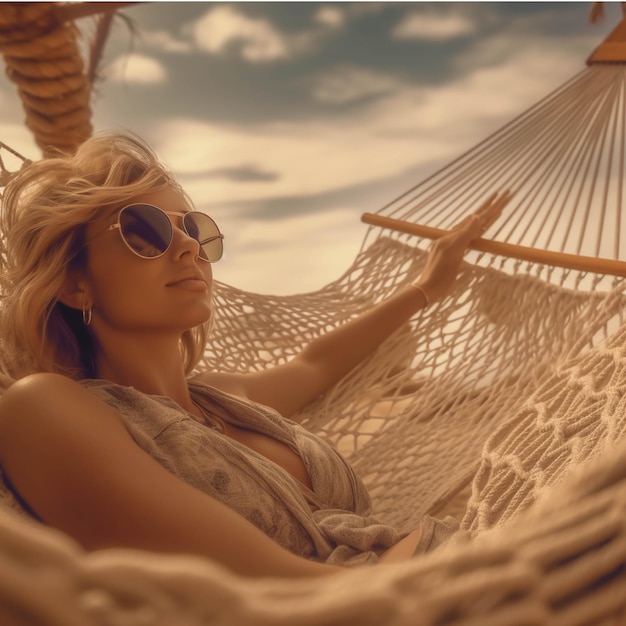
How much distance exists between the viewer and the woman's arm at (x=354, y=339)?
151 cm

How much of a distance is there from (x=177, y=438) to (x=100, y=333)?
25cm

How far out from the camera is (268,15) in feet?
13.6

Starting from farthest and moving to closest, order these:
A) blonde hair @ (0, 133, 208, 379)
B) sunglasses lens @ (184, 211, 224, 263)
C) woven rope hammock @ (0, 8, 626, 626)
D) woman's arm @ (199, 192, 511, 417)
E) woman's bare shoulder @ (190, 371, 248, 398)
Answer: woman's arm @ (199, 192, 511, 417), woman's bare shoulder @ (190, 371, 248, 398), sunglasses lens @ (184, 211, 224, 263), blonde hair @ (0, 133, 208, 379), woven rope hammock @ (0, 8, 626, 626)

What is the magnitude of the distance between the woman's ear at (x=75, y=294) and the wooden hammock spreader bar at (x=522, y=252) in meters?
1.03

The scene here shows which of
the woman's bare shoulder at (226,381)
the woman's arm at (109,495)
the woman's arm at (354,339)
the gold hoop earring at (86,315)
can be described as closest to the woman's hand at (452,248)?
the woman's arm at (354,339)

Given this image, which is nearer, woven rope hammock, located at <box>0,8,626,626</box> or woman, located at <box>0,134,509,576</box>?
woven rope hammock, located at <box>0,8,626,626</box>

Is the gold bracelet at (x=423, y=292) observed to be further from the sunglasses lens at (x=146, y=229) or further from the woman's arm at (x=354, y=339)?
the sunglasses lens at (x=146, y=229)

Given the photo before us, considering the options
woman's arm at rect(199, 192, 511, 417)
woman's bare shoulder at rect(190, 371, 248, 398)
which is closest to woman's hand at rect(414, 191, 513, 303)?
woman's arm at rect(199, 192, 511, 417)

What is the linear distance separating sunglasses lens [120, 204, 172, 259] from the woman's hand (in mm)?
773

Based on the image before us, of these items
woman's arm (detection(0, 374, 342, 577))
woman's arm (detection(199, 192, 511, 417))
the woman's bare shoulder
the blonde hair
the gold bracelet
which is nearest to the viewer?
woman's arm (detection(0, 374, 342, 577))

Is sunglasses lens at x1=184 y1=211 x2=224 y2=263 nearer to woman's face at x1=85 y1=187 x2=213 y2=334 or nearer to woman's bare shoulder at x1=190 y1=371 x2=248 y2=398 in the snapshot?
woman's face at x1=85 y1=187 x2=213 y2=334

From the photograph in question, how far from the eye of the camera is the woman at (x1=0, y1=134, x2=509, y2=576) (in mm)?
755

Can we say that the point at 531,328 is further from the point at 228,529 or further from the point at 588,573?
the point at 588,573

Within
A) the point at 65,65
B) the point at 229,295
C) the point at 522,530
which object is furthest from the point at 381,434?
the point at 65,65
